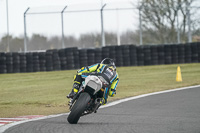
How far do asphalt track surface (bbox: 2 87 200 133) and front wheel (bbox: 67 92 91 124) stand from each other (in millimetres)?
120

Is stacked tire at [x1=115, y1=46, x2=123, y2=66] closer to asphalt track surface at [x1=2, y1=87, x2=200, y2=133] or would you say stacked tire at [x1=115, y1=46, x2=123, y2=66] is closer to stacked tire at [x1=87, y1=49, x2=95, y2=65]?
stacked tire at [x1=87, y1=49, x2=95, y2=65]

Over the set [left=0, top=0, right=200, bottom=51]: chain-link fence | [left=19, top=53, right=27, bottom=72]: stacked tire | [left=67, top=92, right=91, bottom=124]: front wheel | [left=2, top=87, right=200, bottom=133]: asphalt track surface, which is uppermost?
[left=0, top=0, right=200, bottom=51]: chain-link fence

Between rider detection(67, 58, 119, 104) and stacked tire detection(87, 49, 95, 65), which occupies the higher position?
stacked tire detection(87, 49, 95, 65)

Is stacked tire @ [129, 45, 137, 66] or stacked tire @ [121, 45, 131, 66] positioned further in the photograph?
stacked tire @ [129, 45, 137, 66]

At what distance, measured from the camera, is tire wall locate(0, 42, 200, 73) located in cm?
2347

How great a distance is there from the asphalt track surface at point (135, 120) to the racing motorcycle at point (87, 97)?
20cm

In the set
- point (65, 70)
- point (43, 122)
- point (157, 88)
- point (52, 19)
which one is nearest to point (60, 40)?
point (52, 19)

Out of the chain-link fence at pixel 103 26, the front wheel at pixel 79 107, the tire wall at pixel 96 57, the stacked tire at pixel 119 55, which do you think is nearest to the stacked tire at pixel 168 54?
the tire wall at pixel 96 57

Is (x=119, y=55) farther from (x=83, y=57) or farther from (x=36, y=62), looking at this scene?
(x=36, y=62)

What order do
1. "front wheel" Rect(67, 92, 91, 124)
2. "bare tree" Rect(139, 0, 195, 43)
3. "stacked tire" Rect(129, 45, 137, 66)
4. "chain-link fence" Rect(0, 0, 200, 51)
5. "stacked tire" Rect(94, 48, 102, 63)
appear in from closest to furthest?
"front wheel" Rect(67, 92, 91, 124), "stacked tire" Rect(94, 48, 102, 63), "stacked tire" Rect(129, 45, 137, 66), "chain-link fence" Rect(0, 0, 200, 51), "bare tree" Rect(139, 0, 195, 43)

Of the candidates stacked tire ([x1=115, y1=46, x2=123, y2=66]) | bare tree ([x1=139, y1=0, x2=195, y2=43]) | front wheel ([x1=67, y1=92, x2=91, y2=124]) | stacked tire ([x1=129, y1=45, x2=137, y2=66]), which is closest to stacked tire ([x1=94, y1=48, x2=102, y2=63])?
stacked tire ([x1=115, y1=46, x2=123, y2=66])

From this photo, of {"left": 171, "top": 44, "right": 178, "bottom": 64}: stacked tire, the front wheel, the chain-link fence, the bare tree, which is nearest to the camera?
the front wheel

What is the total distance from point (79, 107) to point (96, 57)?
16.7 metres

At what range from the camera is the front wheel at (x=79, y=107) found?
690 centimetres
